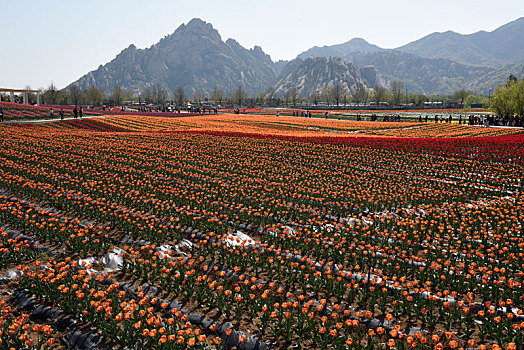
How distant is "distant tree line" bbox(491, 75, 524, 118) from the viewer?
56.2 metres

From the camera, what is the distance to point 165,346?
5312 millimetres

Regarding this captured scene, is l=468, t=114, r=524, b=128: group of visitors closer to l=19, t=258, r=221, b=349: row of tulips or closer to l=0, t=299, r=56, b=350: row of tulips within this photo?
l=19, t=258, r=221, b=349: row of tulips

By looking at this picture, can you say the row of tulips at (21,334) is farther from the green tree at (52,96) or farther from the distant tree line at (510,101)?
the green tree at (52,96)

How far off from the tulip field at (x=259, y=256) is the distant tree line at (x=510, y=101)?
44.0 meters

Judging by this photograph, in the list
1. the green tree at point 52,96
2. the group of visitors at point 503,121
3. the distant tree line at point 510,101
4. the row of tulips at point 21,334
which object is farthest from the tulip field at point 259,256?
the green tree at point 52,96

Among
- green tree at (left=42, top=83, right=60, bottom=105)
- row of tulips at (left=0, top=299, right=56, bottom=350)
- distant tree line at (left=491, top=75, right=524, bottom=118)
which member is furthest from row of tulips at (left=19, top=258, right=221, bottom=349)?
green tree at (left=42, top=83, right=60, bottom=105)

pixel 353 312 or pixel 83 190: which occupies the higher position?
pixel 83 190

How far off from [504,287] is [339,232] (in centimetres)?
427

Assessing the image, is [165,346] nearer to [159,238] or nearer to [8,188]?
[159,238]

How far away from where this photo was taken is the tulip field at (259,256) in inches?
234

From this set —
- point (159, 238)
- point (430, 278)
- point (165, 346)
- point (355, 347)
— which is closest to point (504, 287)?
point (430, 278)

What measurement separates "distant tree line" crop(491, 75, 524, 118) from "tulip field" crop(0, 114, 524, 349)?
4404cm

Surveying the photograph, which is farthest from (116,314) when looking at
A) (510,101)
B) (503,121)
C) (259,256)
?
(510,101)

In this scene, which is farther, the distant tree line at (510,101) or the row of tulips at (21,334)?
the distant tree line at (510,101)
